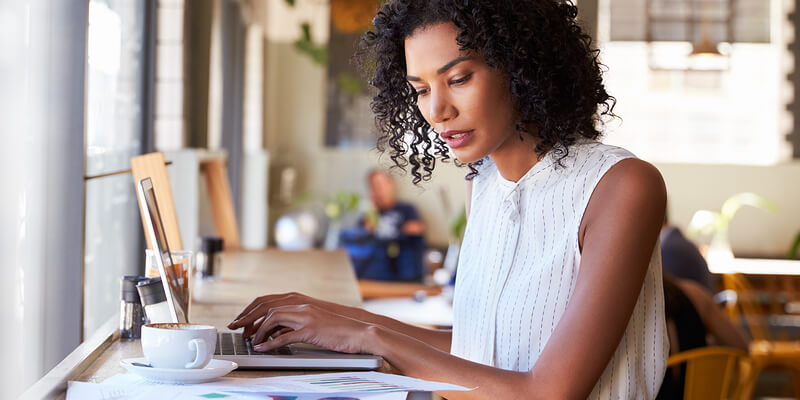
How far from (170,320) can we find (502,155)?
652 mm

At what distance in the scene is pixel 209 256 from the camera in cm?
258

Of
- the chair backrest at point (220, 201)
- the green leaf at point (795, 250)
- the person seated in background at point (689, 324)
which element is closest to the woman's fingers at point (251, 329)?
the person seated in background at point (689, 324)

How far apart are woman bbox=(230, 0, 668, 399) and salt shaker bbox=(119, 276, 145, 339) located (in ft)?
0.68

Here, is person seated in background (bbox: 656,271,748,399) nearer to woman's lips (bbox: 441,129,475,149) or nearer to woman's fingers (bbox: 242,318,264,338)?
woman's lips (bbox: 441,129,475,149)

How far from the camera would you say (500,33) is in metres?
1.43

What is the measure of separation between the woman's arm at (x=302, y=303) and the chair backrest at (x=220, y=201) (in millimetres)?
1827

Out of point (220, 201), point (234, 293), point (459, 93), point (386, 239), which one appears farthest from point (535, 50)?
point (386, 239)

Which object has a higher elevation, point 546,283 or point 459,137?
point 459,137

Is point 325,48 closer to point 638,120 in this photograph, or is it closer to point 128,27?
point 638,120

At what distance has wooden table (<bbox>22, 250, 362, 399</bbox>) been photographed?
3.90 ft

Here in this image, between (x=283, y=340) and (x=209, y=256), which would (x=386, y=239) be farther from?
(x=283, y=340)

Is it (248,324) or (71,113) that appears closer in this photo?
(248,324)

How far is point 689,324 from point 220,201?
1820 mm

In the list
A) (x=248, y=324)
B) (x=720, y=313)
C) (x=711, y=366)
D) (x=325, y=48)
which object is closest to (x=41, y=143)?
(x=248, y=324)
